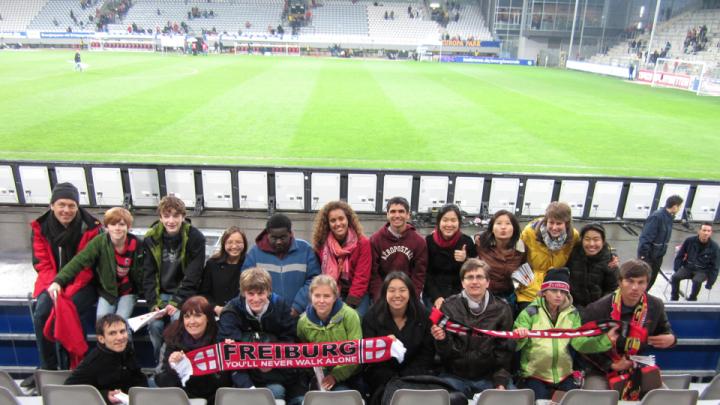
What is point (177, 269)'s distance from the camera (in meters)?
4.51

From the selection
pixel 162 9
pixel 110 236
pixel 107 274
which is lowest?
pixel 107 274

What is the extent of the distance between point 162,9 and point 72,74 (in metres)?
37.2

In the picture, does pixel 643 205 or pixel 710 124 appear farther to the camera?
pixel 710 124

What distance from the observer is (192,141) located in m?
15.2

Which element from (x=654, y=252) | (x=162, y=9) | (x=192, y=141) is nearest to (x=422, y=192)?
(x=654, y=252)

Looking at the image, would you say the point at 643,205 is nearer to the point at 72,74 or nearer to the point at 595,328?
the point at 595,328

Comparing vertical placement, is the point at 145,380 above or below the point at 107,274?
below

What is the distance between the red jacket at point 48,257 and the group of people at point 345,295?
0.01 metres

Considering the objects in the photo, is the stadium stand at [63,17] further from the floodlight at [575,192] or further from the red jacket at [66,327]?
the red jacket at [66,327]

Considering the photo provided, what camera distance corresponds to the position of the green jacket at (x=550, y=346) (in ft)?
12.1

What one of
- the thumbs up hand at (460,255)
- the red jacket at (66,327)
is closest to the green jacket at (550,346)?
the thumbs up hand at (460,255)

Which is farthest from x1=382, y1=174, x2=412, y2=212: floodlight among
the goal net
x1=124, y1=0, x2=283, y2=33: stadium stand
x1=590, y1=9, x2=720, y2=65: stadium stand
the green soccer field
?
x1=124, y1=0, x2=283, y2=33: stadium stand

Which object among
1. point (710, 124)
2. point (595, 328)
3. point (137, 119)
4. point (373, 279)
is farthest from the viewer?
point (710, 124)

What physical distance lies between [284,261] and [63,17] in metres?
68.3
